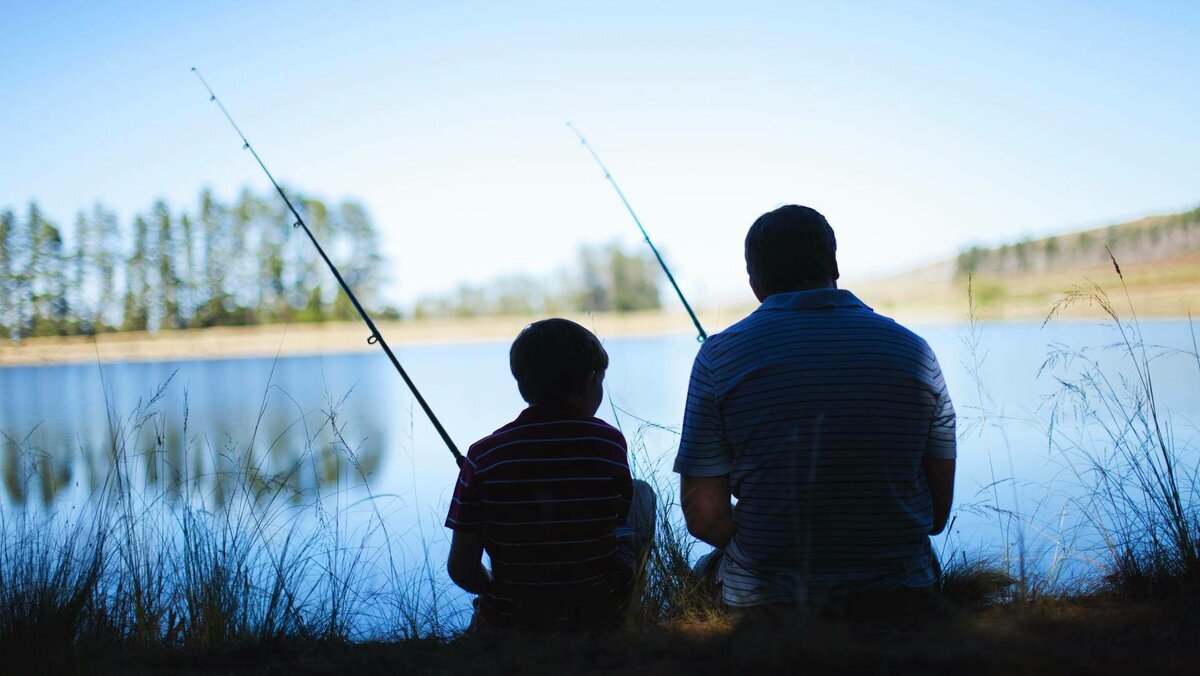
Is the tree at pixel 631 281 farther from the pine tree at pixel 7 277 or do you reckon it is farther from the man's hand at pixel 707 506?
the man's hand at pixel 707 506

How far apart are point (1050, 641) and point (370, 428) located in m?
8.11

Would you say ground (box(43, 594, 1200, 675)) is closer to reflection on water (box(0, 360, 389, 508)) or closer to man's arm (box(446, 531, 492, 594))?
man's arm (box(446, 531, 492, 594))

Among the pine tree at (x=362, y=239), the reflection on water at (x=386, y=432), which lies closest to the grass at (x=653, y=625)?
the reflection on water at (x=386, y=432)

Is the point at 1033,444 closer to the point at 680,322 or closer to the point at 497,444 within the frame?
the point at 497,444

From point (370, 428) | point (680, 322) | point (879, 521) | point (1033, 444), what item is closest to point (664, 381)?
point (370, 428)

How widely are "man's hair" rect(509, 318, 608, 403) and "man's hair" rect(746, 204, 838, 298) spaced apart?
1.30 ft

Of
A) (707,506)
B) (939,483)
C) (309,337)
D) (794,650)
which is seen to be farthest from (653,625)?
(309,337)

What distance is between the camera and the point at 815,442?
152cm

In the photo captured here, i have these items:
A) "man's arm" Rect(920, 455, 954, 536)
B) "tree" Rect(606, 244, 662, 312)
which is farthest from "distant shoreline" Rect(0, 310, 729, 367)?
"man's arm" Rect(920, 455, 954, 536)

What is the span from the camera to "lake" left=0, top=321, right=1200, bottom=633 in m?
3.20

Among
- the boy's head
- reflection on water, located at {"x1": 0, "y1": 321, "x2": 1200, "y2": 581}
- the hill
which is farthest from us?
the hill

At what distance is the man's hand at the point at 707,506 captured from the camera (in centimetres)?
164

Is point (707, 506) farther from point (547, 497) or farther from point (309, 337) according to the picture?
point (309, 337)

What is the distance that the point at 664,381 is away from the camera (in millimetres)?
11508
